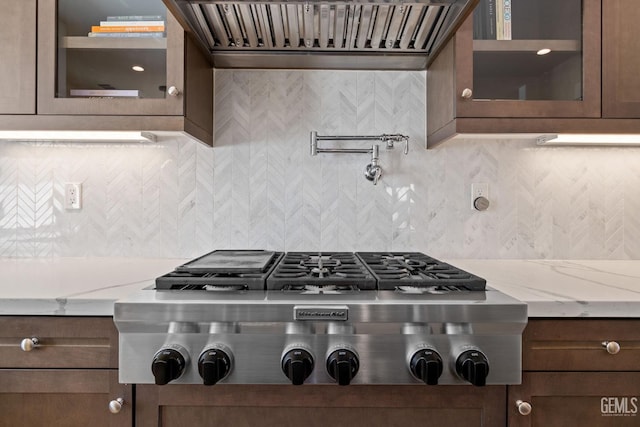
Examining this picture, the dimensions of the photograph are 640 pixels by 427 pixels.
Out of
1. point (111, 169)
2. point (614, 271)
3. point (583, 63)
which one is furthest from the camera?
point (111, 169)

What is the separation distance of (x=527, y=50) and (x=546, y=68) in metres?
0.08

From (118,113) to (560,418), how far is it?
148 centimetres

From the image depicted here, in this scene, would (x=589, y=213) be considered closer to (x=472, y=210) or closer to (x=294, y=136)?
(x=472, y=210)

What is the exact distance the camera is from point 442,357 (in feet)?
2.77

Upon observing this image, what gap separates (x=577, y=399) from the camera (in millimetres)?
898

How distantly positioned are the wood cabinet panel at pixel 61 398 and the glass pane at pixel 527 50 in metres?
1.30

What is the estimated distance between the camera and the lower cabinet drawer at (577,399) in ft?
2.92

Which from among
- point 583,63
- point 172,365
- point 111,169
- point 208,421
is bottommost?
point 208,421

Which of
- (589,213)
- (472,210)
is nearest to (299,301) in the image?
(472,210)

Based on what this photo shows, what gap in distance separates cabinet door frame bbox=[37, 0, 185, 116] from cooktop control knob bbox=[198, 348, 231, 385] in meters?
0.77

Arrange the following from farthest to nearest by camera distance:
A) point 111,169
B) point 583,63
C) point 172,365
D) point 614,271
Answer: point 111,169
point 614,271
point 583,63
point 172,365

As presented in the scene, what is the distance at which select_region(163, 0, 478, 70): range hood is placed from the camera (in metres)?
1.15

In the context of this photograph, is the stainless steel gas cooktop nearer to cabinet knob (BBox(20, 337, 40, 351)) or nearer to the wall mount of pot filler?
cabinet knob (BBox(20, 337, 40, 351))

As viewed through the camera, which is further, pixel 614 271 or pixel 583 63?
pixel 614 271
